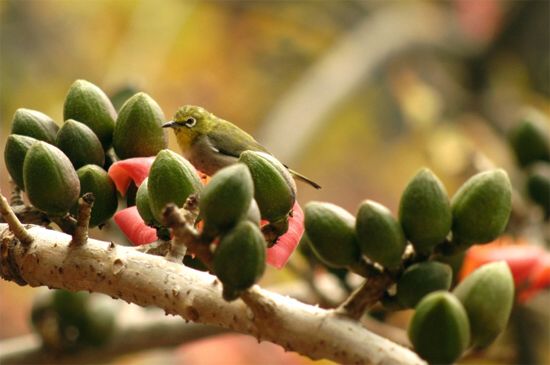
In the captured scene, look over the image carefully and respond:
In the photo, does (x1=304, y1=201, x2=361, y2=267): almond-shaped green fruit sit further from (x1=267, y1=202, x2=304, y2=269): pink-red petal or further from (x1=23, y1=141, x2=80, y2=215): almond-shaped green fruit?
(x1=23, y1=141, x2=80, y2=215): almond-shaped green fruit

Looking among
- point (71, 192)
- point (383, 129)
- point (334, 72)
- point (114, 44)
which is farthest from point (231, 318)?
point (383, 129)

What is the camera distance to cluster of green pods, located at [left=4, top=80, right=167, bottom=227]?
1.21m

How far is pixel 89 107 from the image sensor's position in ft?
4.60

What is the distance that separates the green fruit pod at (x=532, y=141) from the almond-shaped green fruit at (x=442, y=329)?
138cm

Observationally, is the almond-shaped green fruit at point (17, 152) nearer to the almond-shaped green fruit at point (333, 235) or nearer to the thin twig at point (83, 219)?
the thin twig at point (83, 219)

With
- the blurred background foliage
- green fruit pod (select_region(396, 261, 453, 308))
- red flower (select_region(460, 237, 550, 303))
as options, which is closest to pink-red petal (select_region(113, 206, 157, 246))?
green fruit pod (select_region(396, 261, 453, 308))

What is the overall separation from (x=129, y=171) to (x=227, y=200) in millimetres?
328

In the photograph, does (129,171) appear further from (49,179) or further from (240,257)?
(240,257)

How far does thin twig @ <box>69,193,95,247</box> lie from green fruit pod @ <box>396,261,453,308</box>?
1.32 feet

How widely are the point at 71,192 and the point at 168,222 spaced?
0.26 meters

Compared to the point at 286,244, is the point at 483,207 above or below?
above

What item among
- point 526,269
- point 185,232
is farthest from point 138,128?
point 526,269

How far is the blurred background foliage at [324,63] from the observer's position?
5.00 meters

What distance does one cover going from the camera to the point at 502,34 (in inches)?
232
